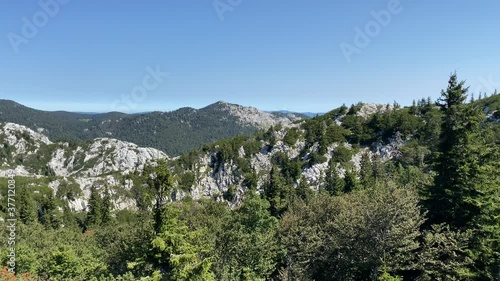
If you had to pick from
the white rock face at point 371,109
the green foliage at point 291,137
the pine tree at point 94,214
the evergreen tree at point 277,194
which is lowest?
the pine tree at point 94,214

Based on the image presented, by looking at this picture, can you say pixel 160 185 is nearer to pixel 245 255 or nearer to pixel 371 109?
pixel 245 255

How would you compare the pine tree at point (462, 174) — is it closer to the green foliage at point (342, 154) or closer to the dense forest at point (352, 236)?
the dense forest at point (352, 236)

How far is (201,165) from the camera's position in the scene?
133750 millimetres

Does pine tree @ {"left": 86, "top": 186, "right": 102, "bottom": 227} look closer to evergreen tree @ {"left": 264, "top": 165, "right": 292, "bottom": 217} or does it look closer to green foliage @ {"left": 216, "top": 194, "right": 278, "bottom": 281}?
evergreen tree @ {"left": 264, "top": 165, "right": 292, "bottom": 217}

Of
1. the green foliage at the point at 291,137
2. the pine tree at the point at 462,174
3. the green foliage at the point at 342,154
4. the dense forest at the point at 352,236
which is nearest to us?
the dense forest at the point at 352,236

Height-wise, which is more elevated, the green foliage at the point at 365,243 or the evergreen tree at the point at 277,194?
the green foliage at the point at 365,243

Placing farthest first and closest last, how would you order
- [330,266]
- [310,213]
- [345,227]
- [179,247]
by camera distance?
[310,213] < [330,266] < [345,227] < [179,247]

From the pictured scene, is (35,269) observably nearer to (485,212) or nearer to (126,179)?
(485,212)

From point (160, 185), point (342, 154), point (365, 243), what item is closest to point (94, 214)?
point (342, 154)

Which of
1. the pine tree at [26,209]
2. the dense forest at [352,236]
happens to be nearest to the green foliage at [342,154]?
the dense forest at [352,236]

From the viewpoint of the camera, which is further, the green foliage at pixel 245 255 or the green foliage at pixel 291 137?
the green foliage at pixel 291 137

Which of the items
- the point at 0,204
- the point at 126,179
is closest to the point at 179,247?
the point at 0,204

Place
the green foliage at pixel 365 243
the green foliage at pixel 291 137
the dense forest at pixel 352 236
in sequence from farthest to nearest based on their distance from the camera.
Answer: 1. the green foliage at pixel 291 137
2. the green foliage at pixel 365 243
3. the dense forest at pixel 352 236

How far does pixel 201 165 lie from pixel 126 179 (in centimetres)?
2948
